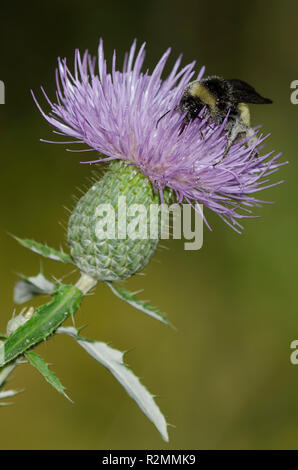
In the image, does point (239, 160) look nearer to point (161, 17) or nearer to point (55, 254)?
point (55, 254)

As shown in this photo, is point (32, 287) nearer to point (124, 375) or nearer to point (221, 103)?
point (124, 375)

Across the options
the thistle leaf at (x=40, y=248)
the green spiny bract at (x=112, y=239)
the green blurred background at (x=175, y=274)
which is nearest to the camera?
the thistle leaf at (x=40, y=248)

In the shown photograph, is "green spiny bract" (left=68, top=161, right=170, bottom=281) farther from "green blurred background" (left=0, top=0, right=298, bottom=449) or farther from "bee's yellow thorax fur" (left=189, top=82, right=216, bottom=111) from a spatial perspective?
"green blurred background" (left=0, top=0, right=298, bottom=449)

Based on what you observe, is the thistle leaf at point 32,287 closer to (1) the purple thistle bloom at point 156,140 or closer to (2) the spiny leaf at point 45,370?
(2) the spiny leaf at point 45,370

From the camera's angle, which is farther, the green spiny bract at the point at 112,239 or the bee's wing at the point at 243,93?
the bee's wing at the point at 243,93

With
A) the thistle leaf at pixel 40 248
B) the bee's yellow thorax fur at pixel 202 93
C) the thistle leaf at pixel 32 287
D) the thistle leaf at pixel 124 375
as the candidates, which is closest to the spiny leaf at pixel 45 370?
the thistle leaf at pixel 124 375

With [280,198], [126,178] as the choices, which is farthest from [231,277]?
[126,178]

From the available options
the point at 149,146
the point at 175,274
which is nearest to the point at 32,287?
the point at 149,146
